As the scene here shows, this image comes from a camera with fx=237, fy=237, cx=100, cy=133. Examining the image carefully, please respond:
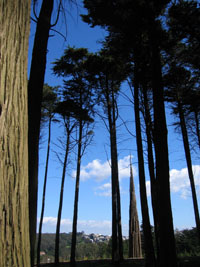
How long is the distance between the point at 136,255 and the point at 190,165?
841 centimetres

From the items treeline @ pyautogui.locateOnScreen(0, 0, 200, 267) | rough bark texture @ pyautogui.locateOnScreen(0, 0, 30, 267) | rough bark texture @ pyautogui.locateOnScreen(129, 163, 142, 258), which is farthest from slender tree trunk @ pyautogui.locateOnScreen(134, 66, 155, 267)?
rough bark texture @ pyautogui.locateOnScreen(129, 163, 142, 258)

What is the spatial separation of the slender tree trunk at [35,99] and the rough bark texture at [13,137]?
223cm

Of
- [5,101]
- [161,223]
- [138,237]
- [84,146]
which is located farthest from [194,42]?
[138,237]

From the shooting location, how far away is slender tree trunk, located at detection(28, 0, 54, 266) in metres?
3.34

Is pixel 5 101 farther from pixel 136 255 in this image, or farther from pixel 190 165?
pixel 136 255

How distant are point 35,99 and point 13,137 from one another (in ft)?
8.33

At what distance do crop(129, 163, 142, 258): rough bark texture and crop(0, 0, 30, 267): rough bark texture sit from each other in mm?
16343

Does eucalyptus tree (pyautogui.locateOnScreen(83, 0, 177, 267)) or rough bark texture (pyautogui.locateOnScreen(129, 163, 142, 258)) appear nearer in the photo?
eucalyptus tree (pyautogui.locateOnScreen(83, 0, 177, 267))

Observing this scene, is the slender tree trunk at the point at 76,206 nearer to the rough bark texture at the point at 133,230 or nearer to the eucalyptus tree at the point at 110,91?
the eucalyptus tree at the point at 110,91

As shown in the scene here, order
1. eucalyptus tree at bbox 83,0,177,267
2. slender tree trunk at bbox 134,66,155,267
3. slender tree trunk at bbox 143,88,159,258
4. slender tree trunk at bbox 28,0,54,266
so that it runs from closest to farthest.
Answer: slender tree trunk at bbox 28,0,54,266 → eucalyptus tree at bbox 83,0,177,267 → slender tree trunk at bbox 134,66,155,267 → slender tree trunk at bbox 143,88,159,258

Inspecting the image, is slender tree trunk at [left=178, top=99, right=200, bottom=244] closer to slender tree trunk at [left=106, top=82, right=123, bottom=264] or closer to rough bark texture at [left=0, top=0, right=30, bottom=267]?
slender tree trunk at [left=106, top=82, right=123, bottom=264]

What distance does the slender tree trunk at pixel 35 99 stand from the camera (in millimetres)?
3338

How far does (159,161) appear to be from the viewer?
230 inches

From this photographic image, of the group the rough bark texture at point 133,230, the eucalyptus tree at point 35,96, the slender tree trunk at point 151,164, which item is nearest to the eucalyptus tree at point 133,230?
the rough bark texture at point 133,230
